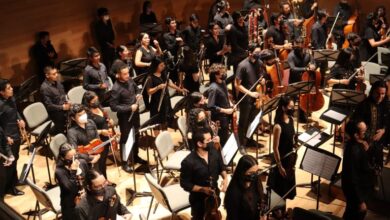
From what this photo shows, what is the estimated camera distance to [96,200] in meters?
4.16

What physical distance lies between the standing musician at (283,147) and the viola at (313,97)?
7.64 feet

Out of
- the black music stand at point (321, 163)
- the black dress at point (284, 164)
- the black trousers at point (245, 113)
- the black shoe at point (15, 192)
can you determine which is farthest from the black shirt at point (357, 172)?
the black shoe at point (15, 192)

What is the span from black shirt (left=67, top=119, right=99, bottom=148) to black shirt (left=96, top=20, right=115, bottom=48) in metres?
4.56

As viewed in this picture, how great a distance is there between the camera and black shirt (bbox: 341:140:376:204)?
4.65 metres

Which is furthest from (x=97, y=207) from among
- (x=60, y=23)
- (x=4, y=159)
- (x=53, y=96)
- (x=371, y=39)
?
(x=371, y=39)

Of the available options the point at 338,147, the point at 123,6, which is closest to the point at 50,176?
the point at 338,147

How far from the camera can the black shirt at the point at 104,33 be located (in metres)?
9.59

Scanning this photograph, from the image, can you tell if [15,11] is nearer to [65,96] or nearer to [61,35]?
[61,35]

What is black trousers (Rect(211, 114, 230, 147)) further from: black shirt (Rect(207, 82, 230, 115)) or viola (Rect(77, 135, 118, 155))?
viola (Rect(77, 135, 118, 155))

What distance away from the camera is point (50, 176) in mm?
6754

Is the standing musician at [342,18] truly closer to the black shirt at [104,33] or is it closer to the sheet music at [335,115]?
the sheet music at [335,115]

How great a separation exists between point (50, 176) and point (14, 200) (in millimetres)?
670

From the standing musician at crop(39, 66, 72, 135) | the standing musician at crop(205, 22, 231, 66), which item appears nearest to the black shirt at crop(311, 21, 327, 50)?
the standing musician at crop(205, 22, 231, 66)

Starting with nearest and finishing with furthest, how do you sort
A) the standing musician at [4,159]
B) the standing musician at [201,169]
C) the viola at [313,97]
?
the standing musician at [201,169] < the standing musician at [4,159] < the viola at [313,97]
